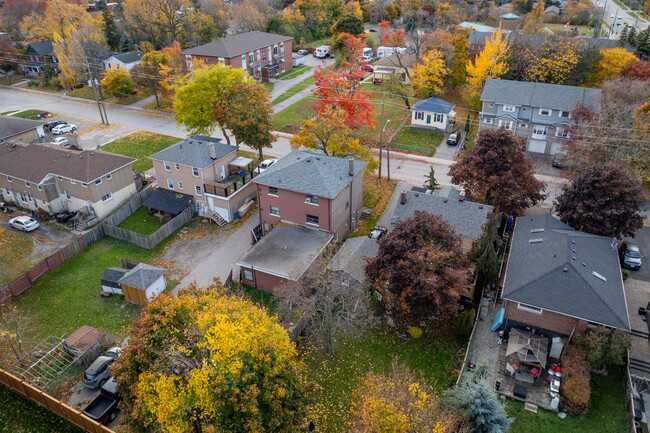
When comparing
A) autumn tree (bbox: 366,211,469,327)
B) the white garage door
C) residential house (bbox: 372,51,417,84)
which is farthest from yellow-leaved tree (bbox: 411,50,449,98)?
Result: autumn tree (bbox: 366,211,469,327)

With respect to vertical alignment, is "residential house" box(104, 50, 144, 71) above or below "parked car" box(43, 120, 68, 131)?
above

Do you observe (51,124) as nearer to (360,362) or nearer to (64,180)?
(64,180)

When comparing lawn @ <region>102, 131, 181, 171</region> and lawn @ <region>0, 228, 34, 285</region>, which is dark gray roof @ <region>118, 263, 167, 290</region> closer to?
lawn @ <region>0, 228, 34, 285</region>

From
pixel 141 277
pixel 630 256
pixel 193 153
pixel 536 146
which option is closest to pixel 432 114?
pixel 536 146

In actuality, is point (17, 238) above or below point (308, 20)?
below

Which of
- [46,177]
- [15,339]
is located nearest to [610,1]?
[46,177]

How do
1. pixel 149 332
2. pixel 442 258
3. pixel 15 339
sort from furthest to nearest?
1. pixel 15 339
2. pixel 442 258
3. pixel 149 332

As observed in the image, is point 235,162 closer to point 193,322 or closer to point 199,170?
point 199,170
